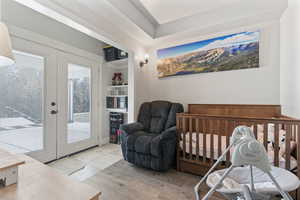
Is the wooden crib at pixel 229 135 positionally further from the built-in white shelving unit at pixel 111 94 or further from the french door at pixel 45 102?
the french door at pixel 45 102

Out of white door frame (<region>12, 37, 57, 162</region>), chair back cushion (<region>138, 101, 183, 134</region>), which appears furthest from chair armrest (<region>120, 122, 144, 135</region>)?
white door frame (<region>12, 37, 57, 162</region>)

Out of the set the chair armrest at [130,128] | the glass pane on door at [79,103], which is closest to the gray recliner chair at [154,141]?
the chair armrest at [130,128]

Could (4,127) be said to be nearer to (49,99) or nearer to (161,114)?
(49,99)

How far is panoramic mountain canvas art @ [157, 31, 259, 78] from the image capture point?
93.0 inches

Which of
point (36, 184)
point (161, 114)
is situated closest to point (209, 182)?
point (36, 184)

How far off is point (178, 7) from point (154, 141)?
222 centimetres

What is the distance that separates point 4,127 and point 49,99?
0.68 metres

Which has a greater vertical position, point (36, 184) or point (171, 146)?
point (36, 184)

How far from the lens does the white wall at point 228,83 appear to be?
2.27m

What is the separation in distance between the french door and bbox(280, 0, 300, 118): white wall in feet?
11.1

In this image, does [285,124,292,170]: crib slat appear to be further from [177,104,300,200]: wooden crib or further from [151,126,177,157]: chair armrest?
[151,126,177,157]: chair armrest

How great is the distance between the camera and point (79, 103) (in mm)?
2969

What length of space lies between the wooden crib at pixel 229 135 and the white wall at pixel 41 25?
2.51m

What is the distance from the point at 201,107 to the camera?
2.80 metres
